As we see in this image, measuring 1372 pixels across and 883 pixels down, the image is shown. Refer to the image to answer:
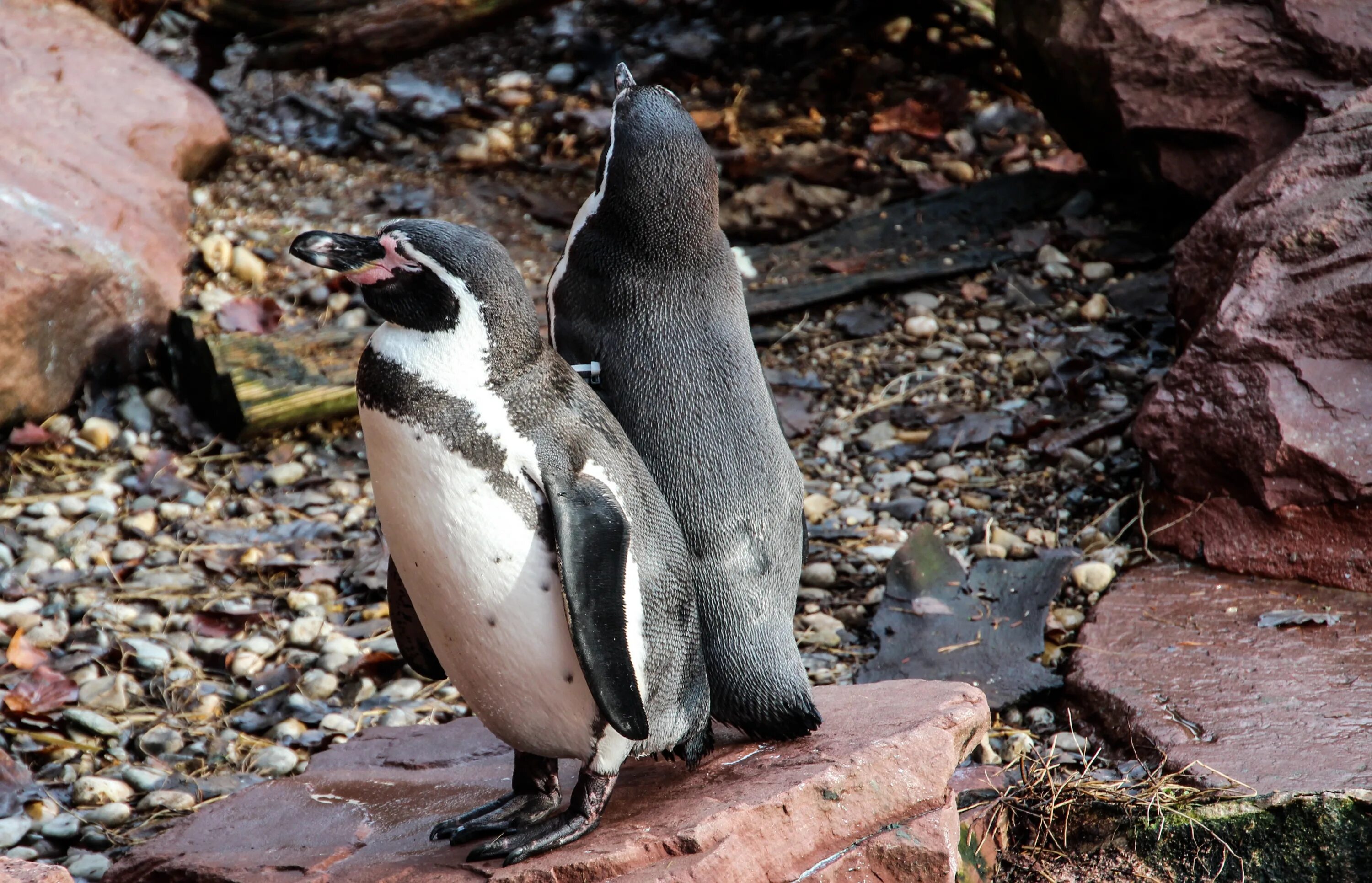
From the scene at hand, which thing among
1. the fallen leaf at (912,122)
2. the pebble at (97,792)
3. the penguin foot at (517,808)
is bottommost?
the pebble at (97,792)

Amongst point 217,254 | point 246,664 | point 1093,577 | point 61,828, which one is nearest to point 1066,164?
point 1093,577

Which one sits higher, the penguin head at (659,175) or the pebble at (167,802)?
the penguin head at (659,175)

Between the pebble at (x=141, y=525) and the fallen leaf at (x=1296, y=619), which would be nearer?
the fallen leaf at (x=1296, y=619)

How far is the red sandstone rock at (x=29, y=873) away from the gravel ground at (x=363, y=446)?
3.37 ft

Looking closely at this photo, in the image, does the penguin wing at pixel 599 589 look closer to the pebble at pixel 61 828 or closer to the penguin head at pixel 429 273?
the penguin head at pixel 429 273

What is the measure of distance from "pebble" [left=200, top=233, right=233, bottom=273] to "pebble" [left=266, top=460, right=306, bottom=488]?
1.10 m

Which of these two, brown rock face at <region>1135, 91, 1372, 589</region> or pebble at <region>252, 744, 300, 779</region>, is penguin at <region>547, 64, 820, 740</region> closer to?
pebble at <region>252, 744, 300, 779</region>

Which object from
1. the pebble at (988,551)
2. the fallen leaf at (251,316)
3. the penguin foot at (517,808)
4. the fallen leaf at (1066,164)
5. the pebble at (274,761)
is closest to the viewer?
the penguin foot at (517,808)

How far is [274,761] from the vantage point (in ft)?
10.7

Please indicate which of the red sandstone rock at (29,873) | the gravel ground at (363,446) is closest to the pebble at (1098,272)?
the gravel ground at (363,446)

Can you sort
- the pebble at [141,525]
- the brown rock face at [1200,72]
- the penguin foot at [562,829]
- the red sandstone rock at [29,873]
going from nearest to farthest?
the red sandstone rock at [29,873]
the penguin foot at [562,829]
the pebble at [141,525]
the brown rock face at [1200,72]

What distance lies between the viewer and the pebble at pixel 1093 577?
12.3 feet

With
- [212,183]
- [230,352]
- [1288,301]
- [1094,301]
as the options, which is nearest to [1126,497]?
[1288,301]

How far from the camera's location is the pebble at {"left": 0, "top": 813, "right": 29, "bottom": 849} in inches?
113
